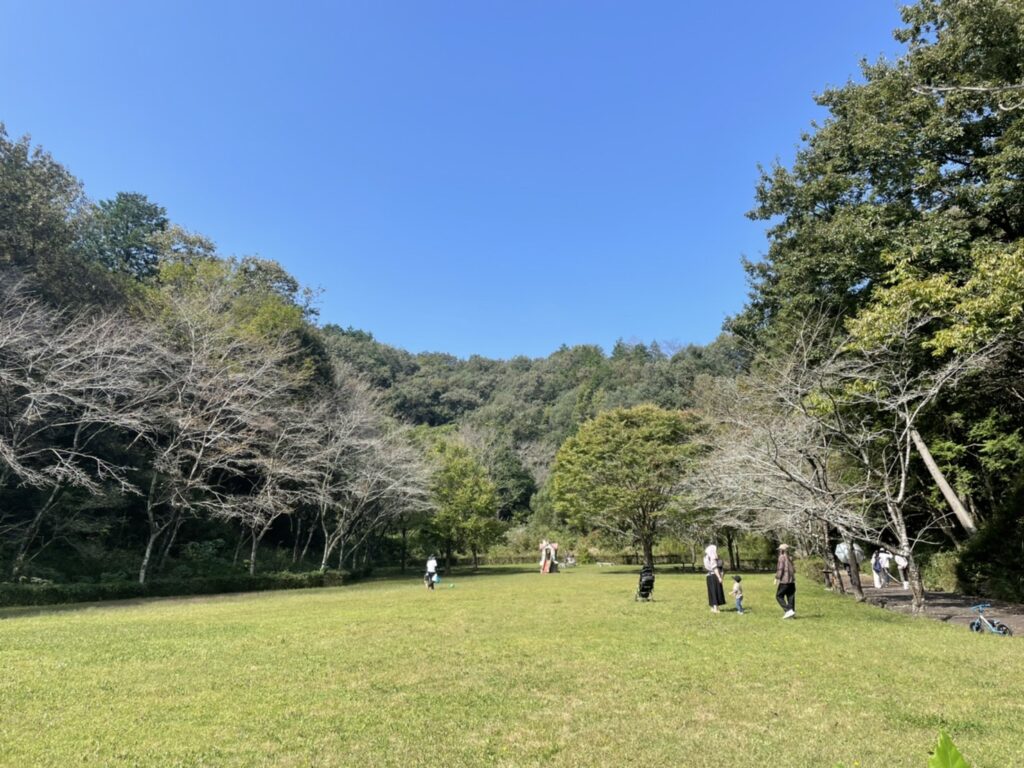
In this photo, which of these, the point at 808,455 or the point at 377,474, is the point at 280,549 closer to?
the point at 377,474

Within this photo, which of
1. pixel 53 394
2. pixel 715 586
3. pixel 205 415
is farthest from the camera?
pixel 205 415

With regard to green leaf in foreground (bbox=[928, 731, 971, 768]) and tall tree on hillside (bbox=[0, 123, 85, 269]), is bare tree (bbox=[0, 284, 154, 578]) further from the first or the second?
green leaf in foreground (bbox=[928, 731, 971, 768])

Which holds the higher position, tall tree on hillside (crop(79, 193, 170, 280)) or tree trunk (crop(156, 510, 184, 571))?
Answer: tall tree on hillside (crop(79, 193, 170, 280))

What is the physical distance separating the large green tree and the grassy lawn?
19.1 metres

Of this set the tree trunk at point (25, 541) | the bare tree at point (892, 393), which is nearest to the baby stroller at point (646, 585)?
the bare tree at point (892, 393)

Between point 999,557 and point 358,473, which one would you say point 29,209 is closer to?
point 358,473

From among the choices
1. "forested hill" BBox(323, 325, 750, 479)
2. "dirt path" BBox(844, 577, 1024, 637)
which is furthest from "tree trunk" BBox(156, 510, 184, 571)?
"forested hill" BBox(323, 325, 750, 479)

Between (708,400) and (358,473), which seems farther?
(708,400)

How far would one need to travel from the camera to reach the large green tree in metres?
30.3

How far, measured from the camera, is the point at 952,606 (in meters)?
14.7

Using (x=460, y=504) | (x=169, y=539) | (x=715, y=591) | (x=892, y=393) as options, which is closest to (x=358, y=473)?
(x=460, y=504)

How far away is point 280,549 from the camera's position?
32.3 m

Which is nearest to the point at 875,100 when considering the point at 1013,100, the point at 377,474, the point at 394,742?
the point at 1013,100

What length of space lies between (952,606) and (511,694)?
13.7m
